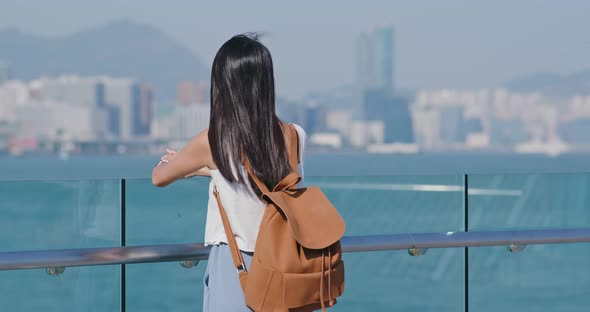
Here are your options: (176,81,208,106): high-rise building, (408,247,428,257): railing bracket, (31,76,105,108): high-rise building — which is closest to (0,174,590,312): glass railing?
(408,247,428,257): railing bracket

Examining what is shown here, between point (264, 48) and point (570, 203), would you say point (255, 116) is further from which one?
point (570, 203)

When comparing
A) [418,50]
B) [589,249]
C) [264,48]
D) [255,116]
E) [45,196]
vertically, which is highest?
[418,50]

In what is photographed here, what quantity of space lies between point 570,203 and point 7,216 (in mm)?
2659

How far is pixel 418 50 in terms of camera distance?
291ft

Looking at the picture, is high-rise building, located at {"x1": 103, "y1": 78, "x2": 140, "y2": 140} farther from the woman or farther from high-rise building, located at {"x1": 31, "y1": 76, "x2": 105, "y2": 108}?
the woman

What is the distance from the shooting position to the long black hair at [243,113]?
2488 mm

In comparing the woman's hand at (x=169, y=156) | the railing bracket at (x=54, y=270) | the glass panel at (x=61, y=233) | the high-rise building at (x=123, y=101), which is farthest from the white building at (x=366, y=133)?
the woman's hand at (x=169, y=156)

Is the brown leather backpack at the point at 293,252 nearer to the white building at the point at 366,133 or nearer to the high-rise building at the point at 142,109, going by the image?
the white building at the point at 366,133

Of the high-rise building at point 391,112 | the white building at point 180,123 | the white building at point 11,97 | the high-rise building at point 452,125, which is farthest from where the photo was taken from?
the white building at point 11,97

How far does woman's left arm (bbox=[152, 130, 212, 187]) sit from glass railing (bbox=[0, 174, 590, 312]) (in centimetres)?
87

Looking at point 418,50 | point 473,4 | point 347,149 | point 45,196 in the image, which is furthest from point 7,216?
point 473,4

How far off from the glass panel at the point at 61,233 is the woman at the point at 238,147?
3.29ft

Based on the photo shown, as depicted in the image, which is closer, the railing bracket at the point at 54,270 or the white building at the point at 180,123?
the railing bracket at the point at 54,270

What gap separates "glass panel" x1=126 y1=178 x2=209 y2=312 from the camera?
352cm
